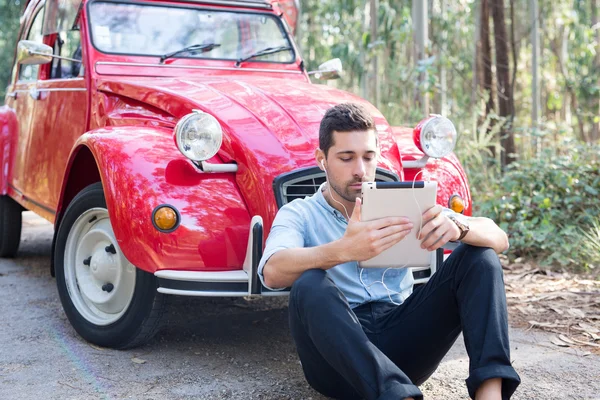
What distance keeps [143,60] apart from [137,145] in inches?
55.3

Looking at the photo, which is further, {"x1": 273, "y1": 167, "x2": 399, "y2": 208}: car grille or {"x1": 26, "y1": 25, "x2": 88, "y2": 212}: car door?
{"x1": 26, "y1": 25, "x2": 88, "y2": 212}: car door

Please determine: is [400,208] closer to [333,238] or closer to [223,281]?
[333,238]

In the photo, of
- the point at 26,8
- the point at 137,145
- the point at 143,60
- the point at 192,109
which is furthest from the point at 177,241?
the point at 26,8

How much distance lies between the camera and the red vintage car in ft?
11.4

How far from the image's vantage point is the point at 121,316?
12.3 ft

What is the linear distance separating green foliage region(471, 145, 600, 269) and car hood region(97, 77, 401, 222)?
100 inches

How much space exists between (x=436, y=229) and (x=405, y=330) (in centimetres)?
42

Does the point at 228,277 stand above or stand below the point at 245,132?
below

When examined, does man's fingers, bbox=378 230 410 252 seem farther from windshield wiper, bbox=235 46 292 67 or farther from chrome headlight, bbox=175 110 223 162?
windshield wiper, bbox=235 46 292 67

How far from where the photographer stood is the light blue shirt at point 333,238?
9.71ft

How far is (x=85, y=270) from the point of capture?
13.6 ft

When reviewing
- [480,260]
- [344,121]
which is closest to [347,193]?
[344,121]

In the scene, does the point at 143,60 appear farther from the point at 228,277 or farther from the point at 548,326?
the point at 548,326

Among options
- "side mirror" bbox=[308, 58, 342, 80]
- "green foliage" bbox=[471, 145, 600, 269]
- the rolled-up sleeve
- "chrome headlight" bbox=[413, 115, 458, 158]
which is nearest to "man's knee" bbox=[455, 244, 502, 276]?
the rolled-up sleeve
